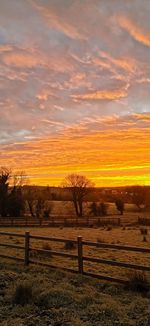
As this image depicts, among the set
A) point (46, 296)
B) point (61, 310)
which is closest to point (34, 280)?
point (46, 296)

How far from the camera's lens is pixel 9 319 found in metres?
6.85

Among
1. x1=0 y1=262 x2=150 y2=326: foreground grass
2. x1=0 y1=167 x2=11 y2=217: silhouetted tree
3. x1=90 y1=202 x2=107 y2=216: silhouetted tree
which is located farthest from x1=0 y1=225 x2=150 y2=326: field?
x1=90 y1=202 x2=107 y2=216: silhouetted tree

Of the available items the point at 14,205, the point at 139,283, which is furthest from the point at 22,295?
the point at 14,205

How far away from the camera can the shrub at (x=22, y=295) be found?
7949 millimetres

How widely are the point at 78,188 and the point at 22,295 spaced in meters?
82.1

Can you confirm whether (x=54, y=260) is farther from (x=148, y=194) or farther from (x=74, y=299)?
(x=148, y=194)

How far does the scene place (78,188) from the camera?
90.1 meters

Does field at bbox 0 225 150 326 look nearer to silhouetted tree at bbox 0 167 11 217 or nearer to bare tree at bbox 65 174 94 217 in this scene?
silhouetted tree at bbox 0 167 11 217

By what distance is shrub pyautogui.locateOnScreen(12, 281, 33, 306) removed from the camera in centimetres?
795

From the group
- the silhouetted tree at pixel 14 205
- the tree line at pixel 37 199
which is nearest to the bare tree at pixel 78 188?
the tree line at pixel 37 199

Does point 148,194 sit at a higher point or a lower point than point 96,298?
higher

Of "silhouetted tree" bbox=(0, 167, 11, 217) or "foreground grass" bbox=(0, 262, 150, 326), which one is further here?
"silhouetted tree" bbox=(0, 167, 11, 217)

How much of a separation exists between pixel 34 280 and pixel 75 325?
11.1 ft

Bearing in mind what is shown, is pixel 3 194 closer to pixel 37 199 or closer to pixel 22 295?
pixel 37 199
